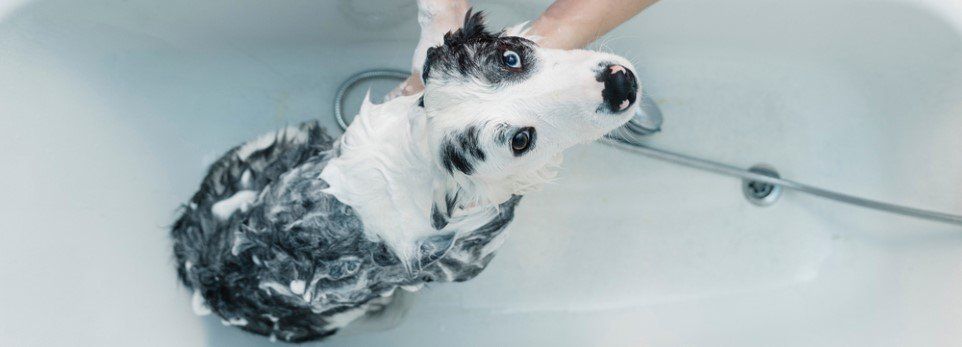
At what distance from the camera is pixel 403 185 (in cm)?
129

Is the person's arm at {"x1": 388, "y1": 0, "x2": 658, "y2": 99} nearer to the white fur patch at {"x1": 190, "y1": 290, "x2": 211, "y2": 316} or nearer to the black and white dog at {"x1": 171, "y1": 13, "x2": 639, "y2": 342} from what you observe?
the black and white dog at {"x1": 171, "y1": 13, "x2": 639, "y2": 342}

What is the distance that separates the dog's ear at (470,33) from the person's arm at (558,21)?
0.28 metres

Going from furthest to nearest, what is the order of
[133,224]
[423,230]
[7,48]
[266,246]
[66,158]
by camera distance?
[133,224] < [66,158] < [7,48] < [266,246] < [423,230]

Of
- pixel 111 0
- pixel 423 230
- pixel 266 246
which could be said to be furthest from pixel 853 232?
pixel 111 0

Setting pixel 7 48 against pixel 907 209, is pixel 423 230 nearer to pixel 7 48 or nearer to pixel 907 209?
pixel 7 48

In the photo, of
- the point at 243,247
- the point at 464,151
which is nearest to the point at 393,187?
the point at 464,151

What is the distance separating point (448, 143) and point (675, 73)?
52.4 inches

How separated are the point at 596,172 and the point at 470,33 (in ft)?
3.74

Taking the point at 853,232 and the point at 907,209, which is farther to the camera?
the point at 853,232

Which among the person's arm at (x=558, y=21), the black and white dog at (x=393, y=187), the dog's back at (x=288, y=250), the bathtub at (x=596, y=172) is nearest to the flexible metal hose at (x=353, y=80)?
the bathtub at (x=596, y=172)

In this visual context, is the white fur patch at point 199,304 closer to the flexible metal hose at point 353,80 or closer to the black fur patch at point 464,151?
the flexible metal hose at point 353,80

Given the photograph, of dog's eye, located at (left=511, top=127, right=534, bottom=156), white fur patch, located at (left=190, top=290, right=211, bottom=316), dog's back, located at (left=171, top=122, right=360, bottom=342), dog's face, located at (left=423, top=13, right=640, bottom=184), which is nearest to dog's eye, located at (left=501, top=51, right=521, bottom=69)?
dog's face, located at (left=423, top=13, right=640, bottom=184)

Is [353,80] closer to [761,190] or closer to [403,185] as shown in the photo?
[403,185]

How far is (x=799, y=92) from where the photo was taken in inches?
89.4
